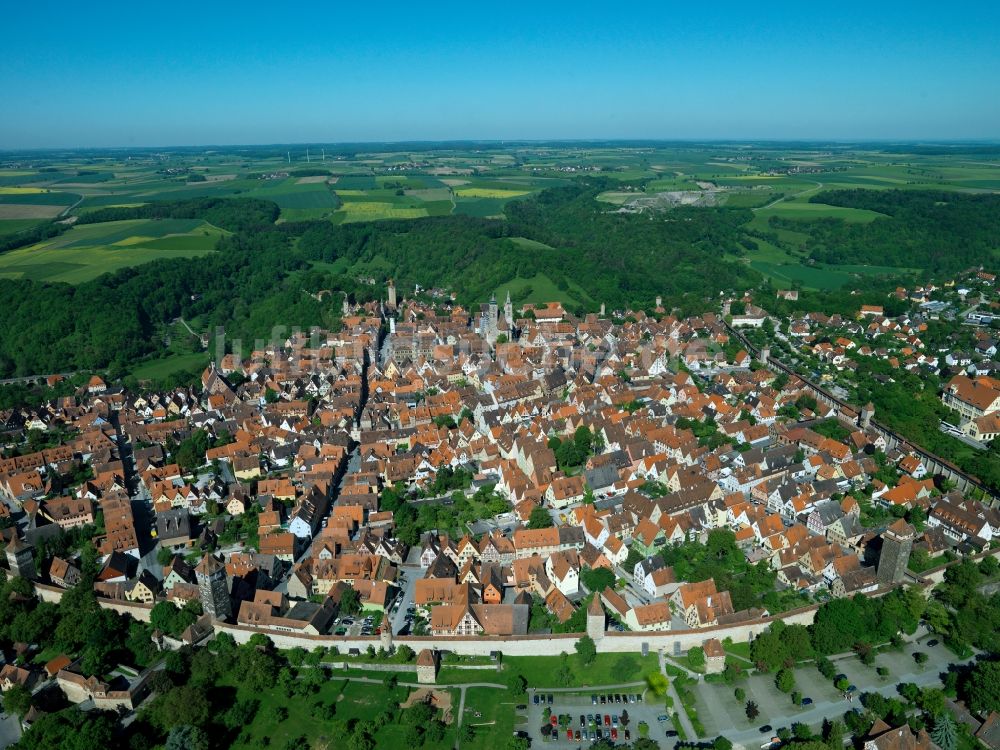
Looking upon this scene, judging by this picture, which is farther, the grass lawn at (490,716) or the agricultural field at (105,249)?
the agricultural field at (105,249)

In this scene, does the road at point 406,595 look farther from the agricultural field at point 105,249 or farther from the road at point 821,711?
the agricultural field at point 105,249

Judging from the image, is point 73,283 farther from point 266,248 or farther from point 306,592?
point 306,592

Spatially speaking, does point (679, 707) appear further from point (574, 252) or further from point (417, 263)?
point (417, 263)

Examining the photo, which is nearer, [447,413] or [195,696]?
[195,696]

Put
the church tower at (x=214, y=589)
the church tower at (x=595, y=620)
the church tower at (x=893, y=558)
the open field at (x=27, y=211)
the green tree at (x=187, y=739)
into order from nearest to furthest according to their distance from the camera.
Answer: the green tree at (x=187, y=739) < the church tower at (x=595, y=620) < the church tower at (x=214, y=589) < the church tower at (x=893, y=558) < the open field at (x=27, y=211)

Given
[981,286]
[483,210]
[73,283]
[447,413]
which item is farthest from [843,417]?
[483,210]

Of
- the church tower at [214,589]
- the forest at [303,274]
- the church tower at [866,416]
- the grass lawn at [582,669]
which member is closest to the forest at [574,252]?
the forest at [303,274]
